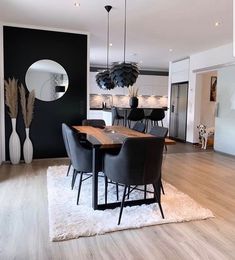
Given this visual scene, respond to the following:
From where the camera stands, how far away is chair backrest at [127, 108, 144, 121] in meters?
6.79

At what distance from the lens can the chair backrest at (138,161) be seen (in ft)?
8.54

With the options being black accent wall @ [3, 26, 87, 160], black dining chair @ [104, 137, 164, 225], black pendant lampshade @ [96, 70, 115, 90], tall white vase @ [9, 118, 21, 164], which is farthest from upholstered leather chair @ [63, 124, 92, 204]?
black accent wall @ [3, 26, 87, 160]

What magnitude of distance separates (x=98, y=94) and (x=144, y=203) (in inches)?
308

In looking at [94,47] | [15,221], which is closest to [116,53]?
[94,47]

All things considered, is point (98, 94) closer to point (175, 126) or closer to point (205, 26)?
point (175, 126)

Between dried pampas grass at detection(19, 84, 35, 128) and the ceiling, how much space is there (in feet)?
4.51

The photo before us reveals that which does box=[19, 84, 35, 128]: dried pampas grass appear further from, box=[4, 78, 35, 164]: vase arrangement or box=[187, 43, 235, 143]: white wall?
box=[187, 43, 235, 143]: white wall

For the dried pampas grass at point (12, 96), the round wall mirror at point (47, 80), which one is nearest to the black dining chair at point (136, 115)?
the round wall mirror at point (47, 80)

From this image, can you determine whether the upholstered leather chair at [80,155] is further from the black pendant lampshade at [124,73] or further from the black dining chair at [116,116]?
the black dining chair at [116,116]

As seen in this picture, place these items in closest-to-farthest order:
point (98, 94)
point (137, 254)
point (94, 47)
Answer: point (137, 254) < point (94, 47) < point (98, 94)

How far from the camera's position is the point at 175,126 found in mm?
9148

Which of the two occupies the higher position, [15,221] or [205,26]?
[205,26]

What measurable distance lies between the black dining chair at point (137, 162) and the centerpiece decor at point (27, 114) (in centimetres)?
300

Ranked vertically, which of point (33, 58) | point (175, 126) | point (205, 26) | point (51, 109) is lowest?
point (175, 126)
